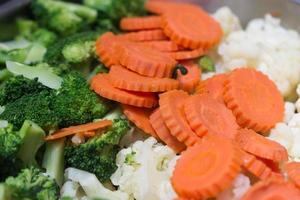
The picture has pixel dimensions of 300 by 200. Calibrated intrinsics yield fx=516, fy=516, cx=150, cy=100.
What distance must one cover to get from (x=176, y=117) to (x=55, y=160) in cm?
50

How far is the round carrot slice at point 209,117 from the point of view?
197cm

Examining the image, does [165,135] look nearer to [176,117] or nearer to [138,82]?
[176,117]

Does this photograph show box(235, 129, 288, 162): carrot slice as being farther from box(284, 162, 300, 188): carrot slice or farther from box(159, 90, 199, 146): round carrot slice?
box(159, 90, 199, 146): round carrot slice

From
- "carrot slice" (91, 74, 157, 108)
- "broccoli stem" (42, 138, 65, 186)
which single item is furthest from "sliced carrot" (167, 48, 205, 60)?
"broccoli stem" (42, 138, 65, 186)

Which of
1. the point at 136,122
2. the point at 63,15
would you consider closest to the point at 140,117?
the point at 136,122

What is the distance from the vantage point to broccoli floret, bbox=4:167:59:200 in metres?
1.84

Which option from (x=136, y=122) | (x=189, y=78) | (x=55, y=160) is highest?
(x=189, y=78)

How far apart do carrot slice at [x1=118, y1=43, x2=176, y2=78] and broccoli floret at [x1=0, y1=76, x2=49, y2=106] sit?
14.7 inches

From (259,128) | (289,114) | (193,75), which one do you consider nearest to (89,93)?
(193,75)

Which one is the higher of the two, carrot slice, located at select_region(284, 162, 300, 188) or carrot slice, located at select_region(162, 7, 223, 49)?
carrot slice, located at select_region(162, 7, 223, 49)

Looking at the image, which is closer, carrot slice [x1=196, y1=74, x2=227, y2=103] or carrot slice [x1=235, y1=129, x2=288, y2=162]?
carrot slice [x1=235, y1=129, x2=288, y2=162]

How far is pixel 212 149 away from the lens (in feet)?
6.01

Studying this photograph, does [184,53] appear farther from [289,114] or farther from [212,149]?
[212,149]

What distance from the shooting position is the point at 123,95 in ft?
6.97
